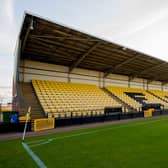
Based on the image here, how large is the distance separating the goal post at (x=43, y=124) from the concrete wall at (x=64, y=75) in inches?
301

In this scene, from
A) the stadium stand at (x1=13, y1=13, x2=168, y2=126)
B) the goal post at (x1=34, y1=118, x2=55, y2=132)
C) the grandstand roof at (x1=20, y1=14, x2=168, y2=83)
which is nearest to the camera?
the goal post at (x1=34, y1=118, x2=55, y2=132)

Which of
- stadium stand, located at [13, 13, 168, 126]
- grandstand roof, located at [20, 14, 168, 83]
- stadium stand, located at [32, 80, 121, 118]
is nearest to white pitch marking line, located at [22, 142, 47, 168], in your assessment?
stadium stand, located at [13, 13, 168, 126]

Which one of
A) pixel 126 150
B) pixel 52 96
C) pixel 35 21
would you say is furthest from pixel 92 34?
pixel 126 150

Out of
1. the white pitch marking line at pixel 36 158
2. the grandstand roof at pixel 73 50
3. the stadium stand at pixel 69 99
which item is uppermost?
the grandstand roof at pixel 73 50

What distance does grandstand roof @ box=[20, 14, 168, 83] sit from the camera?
12.6m

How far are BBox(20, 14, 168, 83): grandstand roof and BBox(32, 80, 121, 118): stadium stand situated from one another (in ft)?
9.70

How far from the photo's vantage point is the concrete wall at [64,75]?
56.9 feet

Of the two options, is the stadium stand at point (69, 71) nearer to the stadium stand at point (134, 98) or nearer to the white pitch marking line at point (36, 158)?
the stadium stand at point (134, 98)

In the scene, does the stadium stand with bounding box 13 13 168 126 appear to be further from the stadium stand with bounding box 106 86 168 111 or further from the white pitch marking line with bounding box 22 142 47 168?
the white pitch marking line with bounding box 22 142 47 168

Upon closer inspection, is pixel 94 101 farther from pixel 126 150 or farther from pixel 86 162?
pixel 86 162

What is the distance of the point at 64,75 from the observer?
20328 millimetres

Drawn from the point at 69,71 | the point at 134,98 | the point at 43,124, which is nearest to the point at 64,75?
the point at 69,71

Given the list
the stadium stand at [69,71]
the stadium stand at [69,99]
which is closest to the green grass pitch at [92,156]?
the stadium stand at [69,71]

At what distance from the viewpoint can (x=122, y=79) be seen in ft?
89.1
